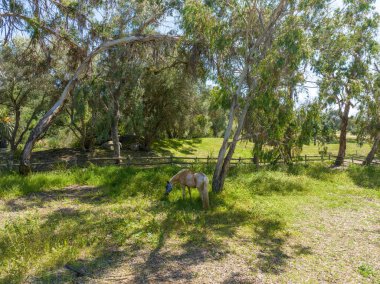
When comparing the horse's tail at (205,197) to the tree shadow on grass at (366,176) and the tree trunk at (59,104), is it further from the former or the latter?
Answer: the tree shadow on grass at (366,176)

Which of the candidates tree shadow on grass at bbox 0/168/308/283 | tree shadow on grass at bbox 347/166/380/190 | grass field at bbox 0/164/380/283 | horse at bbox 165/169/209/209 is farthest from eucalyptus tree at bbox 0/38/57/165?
tree shadow on grass at bbox 347/166/380/190

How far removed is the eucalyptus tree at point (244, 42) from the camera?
1104 cm

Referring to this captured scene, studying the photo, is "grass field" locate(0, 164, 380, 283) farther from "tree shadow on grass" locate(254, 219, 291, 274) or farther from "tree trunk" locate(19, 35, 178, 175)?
"tree trunk" locate(19, 35, 178, 175)

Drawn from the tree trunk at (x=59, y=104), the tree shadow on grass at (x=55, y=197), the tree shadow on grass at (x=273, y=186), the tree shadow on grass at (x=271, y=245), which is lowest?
the tree shadow on grass at (x=271, y=245)

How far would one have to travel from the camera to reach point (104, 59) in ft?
62.8

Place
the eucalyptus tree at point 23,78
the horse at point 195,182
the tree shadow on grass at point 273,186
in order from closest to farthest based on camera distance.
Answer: the horse at point 195,182 → the tree shadow on grass at point 273,186 → the eucalyptus tree at point 23,78

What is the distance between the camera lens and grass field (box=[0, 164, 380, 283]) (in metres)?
6.58

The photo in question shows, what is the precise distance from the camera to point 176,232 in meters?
8.77

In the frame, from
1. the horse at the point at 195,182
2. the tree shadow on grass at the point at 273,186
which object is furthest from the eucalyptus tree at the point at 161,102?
the horse at the point at 195,182

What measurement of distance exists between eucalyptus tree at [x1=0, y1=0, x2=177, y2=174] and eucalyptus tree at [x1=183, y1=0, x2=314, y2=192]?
4.13 metres

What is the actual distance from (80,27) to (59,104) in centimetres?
376

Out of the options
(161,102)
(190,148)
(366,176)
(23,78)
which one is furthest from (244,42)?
(190,148)

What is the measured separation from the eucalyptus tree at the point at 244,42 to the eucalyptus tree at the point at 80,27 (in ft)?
13.6

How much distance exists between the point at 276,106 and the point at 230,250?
5513 mm
